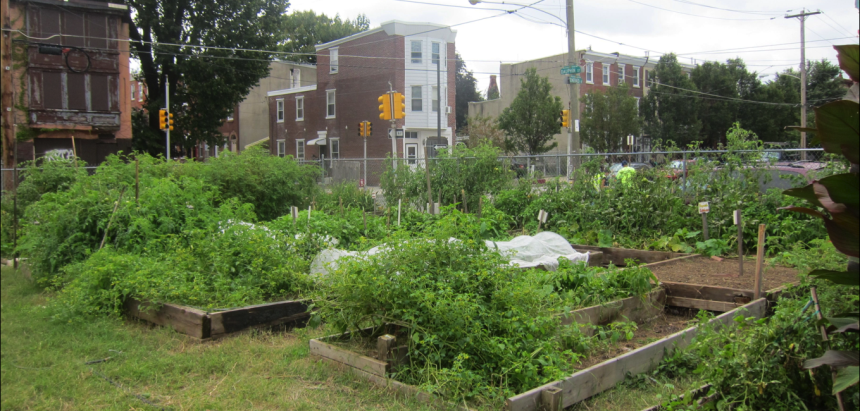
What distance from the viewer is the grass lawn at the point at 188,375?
167 inches

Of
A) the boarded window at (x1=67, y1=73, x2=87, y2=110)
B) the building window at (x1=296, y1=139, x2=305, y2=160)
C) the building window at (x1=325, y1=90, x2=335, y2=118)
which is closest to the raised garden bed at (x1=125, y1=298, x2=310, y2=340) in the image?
the boarded window at (x1=67, y1=73, x2=87, y2=110)

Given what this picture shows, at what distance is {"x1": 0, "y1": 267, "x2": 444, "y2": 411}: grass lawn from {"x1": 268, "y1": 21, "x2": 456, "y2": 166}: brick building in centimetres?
2842

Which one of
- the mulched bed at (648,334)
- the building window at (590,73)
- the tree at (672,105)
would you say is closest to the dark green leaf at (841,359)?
the mulched bed at (648,334)

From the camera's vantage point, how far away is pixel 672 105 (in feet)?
138

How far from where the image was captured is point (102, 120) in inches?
708

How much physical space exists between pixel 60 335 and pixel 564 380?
463cm

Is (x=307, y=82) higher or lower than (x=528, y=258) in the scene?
higher

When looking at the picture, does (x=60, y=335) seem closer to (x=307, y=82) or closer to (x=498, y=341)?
(x=498, y=341)

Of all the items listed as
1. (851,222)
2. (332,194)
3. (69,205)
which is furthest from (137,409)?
(332,194)

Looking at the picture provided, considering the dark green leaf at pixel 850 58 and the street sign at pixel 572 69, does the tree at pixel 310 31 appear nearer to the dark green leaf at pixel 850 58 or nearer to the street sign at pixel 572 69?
the street sign at pixel 572 69

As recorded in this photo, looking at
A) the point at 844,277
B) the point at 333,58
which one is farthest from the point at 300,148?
the point at 844,277

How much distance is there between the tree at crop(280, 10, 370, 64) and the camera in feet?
176

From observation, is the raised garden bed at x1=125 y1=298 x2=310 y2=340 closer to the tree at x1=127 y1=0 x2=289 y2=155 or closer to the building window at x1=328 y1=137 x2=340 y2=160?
the tree at x1=127 y1=0 x2=289 y2=155

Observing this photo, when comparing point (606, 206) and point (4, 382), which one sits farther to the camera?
point (606, 206)
